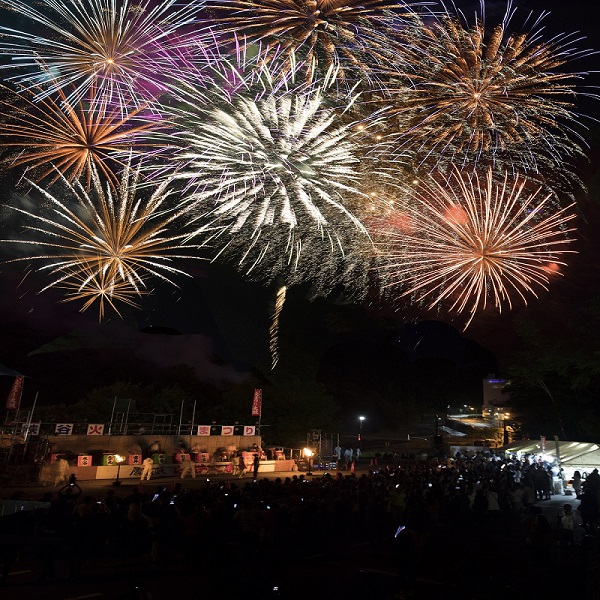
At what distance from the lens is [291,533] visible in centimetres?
1030

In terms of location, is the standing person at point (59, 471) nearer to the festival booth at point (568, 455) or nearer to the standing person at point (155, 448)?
the standing person at point (155, 448)

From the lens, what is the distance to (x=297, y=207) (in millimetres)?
21859

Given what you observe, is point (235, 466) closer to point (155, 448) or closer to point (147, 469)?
point (155, 448)

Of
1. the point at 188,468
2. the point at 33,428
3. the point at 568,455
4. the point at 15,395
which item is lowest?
the point at 188,468

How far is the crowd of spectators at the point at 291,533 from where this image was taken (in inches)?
300

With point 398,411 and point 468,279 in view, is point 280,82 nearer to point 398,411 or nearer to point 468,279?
point 468,279

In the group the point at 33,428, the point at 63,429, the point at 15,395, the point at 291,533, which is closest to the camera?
the point at 291,533

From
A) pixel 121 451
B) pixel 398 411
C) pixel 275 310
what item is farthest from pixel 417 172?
pixel 398 411

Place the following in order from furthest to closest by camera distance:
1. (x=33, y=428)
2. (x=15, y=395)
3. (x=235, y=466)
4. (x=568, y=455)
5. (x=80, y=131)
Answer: (x=235, y=466), (x=568, y=455), (x=15, y=395), (x=33, y=428), (x=80, y=131)

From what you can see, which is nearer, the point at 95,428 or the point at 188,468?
the point at 95,428

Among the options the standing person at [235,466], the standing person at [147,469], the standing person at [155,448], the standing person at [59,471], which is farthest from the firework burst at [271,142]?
the standing person at [235,466]

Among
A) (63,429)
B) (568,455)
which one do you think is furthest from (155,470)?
(568,455)

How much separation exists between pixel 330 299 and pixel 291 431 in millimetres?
34731

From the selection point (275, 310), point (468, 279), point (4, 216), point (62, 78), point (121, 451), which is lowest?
point (121, 451)
